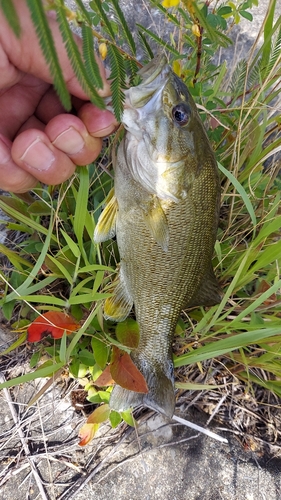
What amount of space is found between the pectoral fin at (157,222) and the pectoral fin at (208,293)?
274 millimetres

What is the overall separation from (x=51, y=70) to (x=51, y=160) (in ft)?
1.87

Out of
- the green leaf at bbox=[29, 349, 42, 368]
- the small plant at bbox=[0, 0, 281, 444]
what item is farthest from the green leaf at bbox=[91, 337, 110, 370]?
the green leaf at bbox=[29, 349, 42, 368]

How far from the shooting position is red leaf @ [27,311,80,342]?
1.51 metres

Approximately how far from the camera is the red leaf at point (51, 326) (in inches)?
59.4

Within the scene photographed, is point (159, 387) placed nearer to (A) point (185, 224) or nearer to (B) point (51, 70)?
(A) point (185, 224)

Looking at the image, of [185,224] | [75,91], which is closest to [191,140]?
[185,224]

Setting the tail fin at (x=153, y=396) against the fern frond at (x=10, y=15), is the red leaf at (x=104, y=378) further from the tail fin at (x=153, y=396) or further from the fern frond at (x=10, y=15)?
the fern frond at (x=10, y=15)

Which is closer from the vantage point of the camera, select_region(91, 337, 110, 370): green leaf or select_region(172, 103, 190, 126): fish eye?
select_region(172, 103, 190, 126): fish eye

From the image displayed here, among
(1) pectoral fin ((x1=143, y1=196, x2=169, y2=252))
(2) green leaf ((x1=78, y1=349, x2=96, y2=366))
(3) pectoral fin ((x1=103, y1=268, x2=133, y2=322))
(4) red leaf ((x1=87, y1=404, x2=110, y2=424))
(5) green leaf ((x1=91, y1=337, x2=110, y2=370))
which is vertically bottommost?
(4) red leaf ((x1=87, y1=404, x2=110, y2=424))

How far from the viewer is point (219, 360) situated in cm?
204

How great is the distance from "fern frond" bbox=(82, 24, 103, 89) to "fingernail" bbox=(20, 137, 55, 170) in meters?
0.43

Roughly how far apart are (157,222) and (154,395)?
0.77 meters

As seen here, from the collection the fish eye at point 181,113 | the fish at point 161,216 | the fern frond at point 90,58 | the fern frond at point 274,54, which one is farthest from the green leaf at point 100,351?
the fern frond at point 274,54

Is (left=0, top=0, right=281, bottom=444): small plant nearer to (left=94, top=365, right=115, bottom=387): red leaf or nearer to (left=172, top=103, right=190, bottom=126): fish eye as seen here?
(left=94, top=365, right=115, bottom=387): red leaf
